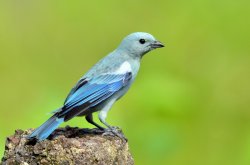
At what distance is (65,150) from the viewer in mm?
6316

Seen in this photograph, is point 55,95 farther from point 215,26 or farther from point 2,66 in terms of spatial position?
point 215,26

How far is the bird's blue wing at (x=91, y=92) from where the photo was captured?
692cm

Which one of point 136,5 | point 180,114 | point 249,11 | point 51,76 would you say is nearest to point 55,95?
point 51,76

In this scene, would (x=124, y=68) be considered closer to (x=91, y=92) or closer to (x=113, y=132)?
(x=91, y=92)

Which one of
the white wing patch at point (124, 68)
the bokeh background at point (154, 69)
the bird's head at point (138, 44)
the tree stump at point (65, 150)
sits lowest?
the tree stump at point (65, 150)

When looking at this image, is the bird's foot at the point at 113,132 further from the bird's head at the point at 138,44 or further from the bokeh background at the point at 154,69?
the bokeh background at the point at 154,69

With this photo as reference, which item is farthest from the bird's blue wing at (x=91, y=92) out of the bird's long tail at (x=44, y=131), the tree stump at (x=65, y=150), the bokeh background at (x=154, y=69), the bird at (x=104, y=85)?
the bokeh background at (x=154, y=69)

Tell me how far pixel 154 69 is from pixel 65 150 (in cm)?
456

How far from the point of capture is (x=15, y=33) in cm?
1128

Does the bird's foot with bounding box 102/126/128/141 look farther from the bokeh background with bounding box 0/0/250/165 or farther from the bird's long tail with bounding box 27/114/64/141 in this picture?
the bokeh background with bounding box 0/0/250/165

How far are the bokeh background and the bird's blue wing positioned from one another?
1658mm

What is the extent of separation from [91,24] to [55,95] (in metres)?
1.79

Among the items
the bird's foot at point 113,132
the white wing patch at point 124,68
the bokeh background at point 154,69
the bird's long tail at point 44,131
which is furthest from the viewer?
the bokeh background at point 154,69

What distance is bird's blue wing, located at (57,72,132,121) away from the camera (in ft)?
22.7
